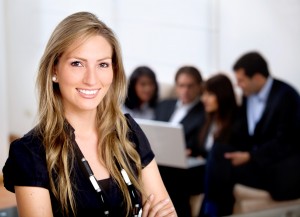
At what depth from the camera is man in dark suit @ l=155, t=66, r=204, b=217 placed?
2.93 m

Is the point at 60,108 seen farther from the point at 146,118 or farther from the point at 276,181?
the point at 276,181

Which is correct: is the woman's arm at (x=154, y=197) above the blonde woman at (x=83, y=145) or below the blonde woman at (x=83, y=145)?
below

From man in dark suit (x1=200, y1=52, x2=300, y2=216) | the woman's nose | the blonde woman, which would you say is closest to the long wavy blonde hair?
the blonde woman

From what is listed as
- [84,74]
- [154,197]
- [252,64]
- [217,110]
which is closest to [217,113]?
[217,110]

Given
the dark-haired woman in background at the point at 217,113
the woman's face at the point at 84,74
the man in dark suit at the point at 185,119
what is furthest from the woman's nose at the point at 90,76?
the dark-haired woman in background at the point at 217,113

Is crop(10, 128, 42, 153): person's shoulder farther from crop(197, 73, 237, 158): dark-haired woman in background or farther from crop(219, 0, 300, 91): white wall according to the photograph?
crop(219, 0, 300, 91): white wall

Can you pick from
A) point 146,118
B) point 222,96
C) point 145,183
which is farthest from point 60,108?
point 222,96

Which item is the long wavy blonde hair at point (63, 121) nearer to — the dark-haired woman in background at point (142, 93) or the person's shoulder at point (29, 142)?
the person's shoulder at point (29, 142)

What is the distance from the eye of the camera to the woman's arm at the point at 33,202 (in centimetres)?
168

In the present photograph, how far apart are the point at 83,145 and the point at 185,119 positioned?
46.6 inches

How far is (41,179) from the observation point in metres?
1.73

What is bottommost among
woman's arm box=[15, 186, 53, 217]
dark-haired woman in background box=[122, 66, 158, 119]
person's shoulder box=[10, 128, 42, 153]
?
woman's arm box=[15, 186, 53, 217]

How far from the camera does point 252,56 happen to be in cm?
338

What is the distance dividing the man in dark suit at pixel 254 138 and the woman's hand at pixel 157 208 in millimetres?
1327
